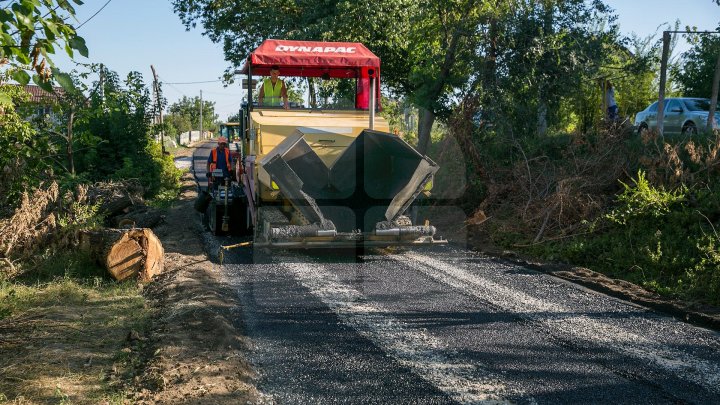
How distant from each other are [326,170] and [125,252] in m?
3.15

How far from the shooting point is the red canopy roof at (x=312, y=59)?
11203 millimetres

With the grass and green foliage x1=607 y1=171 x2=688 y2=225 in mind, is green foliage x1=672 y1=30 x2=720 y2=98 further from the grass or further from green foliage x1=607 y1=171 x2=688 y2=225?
the grass

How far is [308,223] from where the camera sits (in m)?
9.66

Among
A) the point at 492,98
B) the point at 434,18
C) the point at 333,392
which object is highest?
the point at 434,18

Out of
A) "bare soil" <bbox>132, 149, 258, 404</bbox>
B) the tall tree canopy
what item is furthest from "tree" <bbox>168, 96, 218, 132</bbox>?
"bare soil" <bbox>132, 149, 258, 404</bbox>

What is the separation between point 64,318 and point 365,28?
1502 centimetres

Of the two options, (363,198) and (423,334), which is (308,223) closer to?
(363,198)

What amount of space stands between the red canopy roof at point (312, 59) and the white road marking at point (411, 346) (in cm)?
403

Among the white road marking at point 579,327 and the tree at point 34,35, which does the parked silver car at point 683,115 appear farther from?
the tree at point 34,35

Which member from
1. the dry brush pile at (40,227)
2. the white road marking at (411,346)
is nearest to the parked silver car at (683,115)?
the white road marking at (411,346)

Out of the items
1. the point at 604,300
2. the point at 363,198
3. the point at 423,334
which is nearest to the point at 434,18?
the point at 363,198

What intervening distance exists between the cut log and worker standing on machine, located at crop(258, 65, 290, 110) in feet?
11.9

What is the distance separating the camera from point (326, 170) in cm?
1042

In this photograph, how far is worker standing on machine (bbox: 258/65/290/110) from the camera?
11664 mm
